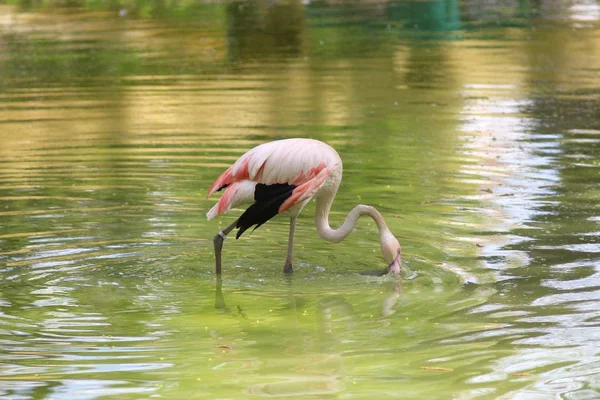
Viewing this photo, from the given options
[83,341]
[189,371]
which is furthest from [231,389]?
[83,341]

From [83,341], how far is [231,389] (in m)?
1.21

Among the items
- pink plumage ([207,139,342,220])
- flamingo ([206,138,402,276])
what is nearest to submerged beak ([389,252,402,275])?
flamingo ([206,138,402,276])

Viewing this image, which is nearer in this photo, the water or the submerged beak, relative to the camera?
the water

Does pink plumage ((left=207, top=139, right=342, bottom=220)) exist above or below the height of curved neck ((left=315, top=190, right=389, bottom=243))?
above

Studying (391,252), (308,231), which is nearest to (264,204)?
(391,252)

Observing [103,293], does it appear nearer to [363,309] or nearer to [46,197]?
[363,309]

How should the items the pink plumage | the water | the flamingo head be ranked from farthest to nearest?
1. the pink plumage
2. the flamingo head
3. the water

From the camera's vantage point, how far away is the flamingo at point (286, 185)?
7.96m

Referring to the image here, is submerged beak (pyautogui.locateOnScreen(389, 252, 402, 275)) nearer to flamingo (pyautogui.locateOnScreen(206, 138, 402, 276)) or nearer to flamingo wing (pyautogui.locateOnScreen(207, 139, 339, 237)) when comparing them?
flamingo (pyautogui.locateOnScreen(206, 138, 402, 276))

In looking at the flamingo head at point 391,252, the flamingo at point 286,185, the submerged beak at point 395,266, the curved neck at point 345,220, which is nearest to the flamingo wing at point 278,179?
the flamingo at point 286,185

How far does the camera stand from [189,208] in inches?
397

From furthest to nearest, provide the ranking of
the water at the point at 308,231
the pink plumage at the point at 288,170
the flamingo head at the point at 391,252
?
the pink plumage at the point at 288,170 → the flamingo head at the point at 391,252 → the water at the point at 308,231

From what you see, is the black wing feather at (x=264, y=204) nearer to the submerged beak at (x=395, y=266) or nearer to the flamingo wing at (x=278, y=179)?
the flamingo wing at (x=278, y=179)

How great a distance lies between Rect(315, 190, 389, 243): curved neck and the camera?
8109 millimetres
